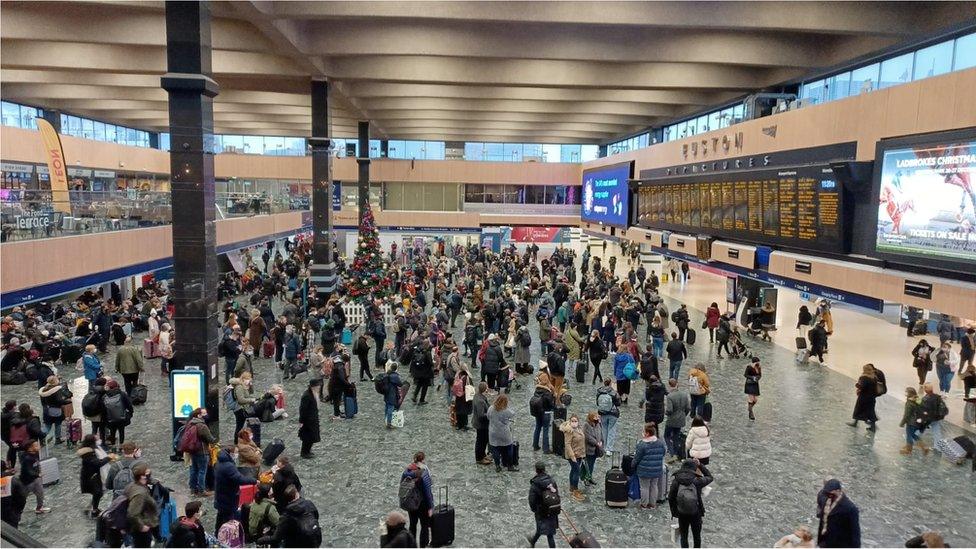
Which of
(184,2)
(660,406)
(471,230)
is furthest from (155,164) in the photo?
(660,406)

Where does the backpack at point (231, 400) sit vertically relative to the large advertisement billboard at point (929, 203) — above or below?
below

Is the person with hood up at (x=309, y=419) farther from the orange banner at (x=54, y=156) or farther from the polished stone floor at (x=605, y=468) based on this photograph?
the orange banner at (x=54, y=156)

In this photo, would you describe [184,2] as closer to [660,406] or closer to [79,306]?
[660,406]

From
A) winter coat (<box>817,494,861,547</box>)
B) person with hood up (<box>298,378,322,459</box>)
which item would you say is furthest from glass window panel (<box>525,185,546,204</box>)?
winter coat (<box>817,494,861,547</box>)

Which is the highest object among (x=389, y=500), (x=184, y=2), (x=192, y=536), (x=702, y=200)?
(x=184, y=2)

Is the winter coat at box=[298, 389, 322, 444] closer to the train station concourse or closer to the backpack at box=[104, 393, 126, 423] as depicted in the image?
the train station concourse

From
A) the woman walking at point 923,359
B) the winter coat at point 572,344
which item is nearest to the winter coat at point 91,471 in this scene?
the winter coat at point 572,344

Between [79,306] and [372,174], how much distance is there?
1025 inches

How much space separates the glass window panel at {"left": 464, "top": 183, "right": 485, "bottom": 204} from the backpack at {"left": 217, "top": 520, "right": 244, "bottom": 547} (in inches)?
1573

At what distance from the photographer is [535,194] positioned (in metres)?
46.1

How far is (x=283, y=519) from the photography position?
6.27 m

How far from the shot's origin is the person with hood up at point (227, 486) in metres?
7.38

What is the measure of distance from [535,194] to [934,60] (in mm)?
31131

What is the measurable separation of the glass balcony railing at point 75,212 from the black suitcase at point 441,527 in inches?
395
